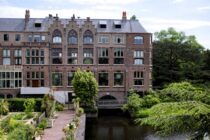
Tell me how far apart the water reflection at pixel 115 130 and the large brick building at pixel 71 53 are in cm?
1367

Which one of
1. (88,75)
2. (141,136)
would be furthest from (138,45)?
(141,136)

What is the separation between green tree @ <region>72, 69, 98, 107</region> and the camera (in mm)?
53281

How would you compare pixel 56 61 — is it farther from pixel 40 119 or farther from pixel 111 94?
pixel 40 119

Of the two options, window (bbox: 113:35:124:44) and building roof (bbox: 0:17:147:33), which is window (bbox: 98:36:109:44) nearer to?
building roof (bbox: 0:17:147:33)

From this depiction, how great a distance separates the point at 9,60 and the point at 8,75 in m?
2.52

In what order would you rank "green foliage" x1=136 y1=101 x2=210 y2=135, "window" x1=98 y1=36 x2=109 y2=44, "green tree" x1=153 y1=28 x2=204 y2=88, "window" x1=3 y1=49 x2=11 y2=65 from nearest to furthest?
"green foliage" x1=136 y1=101 x2=210 y2=135 → "window" x1=3 y1=49 x2=11 y2=65 → "window" x1=98 y1=36 x2=109 y2=44 → "green tree" x1=153 y1=28 x2=204 y2=88

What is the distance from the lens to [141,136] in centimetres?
3638

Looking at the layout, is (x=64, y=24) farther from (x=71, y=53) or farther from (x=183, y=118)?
(x=183, y=118)

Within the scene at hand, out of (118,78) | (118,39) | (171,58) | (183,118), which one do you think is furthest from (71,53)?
(183,118)

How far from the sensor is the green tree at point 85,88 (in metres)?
53.3

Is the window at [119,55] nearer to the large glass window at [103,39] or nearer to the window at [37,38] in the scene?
the large glass window at [103,39]

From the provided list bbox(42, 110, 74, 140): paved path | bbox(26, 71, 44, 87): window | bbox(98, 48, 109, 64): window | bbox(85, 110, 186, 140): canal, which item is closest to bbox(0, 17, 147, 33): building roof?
bbox(98, 48, 109, 64): window

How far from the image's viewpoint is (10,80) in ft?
197

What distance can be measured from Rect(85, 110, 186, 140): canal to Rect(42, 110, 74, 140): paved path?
2462mm
